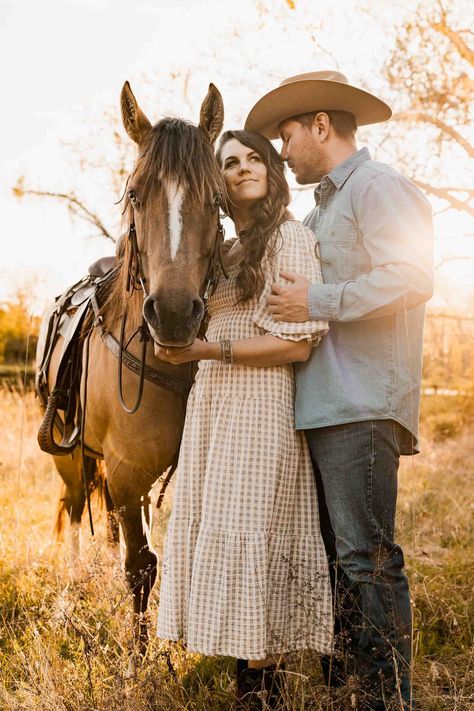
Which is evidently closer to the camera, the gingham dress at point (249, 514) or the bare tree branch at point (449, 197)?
the gingham dress at point (249, 514)

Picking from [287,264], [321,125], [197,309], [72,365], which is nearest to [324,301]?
[287,264]

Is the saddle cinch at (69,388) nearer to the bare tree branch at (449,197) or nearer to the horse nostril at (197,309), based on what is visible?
the horse nostril at (197,309)

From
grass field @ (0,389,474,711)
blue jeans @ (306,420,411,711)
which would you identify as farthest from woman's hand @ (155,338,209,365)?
grass field @ (0,389,474,711)

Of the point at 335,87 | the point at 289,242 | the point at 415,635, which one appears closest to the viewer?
the point at 289,242

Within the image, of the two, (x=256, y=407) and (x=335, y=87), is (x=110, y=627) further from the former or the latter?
(x=335, y=87)

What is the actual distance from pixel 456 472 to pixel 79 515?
13.3ft

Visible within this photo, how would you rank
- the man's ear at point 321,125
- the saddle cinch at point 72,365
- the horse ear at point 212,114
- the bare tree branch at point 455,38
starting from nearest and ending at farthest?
the horse ear at point 212,114 → the man's ear at point 321,125 → the saddle cinch at point 72,365 → the bare tree branch at point 455,38

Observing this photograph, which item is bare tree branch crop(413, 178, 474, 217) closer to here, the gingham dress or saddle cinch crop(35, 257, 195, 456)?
saddle cinch crop(35, 257, 195, 456)

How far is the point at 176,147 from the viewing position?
2254 mm

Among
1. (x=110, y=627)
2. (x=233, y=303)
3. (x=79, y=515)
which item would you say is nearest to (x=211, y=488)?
(x=233, y=303)

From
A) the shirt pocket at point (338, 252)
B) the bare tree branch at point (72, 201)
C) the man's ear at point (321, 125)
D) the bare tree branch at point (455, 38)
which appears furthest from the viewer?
the bare tree branch at point (72, 201)

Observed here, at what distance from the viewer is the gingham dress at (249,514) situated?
2125 mm

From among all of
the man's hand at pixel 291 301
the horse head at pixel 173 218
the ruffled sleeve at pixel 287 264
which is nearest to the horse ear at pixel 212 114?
the horse head at pixel 173 218

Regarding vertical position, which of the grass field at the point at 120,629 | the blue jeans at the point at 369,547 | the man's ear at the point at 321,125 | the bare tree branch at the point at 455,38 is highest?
the bare tree branch at the point at 455,38
